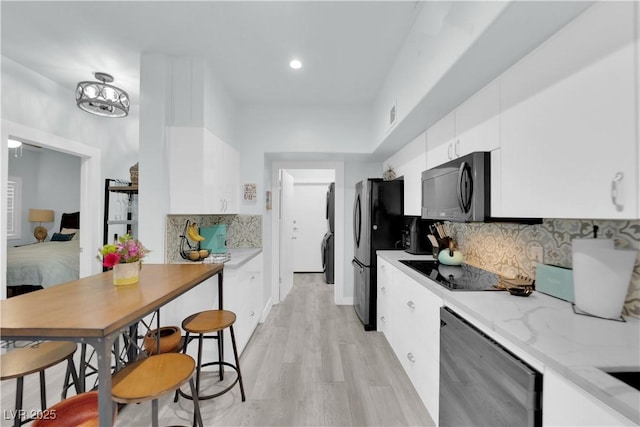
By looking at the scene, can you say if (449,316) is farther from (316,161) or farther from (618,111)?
(316,161)

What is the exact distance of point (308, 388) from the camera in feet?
6.85

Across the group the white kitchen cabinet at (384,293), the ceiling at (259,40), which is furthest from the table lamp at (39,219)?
the white kitchen cabinet at (384,293)

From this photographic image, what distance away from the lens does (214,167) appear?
2.64 m

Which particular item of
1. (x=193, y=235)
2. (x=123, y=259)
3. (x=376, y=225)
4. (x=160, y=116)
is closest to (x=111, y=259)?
(x=123, y=259)

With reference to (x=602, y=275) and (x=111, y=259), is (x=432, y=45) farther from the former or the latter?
(x=111, y=259)

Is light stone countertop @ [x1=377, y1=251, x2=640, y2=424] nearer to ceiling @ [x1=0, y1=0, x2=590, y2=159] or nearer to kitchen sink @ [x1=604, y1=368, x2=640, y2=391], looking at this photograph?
kitchen sink @ [x1=604, y1=368, x2=640, y2=391]

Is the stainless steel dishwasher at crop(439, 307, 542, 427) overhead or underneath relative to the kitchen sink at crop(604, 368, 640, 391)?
underneath

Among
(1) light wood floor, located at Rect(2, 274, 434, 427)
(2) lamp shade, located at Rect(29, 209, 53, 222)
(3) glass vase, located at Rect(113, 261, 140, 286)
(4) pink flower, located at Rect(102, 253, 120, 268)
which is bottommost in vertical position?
(1) light wood floor, located at Rect(2, 274, 434, 427)

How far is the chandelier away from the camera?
237 cm

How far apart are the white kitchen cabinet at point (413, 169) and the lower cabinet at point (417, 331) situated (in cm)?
65

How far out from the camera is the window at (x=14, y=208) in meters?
4.89

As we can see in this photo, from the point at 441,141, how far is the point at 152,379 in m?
2.25

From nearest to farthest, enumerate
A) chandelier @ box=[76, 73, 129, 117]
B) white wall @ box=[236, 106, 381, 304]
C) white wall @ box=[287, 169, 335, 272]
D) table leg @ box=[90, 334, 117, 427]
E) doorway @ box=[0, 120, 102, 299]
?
table leg @ box=[90, 334, 117, 427]
chandelier @ box=[76, 73, 129, 117]
doorway @ box=[0, 120, 102, 299]
white wall @ box=[236, 106, 381, 304]
white wall @ box=[287, 169, 335, 272]

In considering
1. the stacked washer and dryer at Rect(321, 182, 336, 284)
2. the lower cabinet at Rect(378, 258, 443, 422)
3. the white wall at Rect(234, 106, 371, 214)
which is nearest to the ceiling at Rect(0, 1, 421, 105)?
the white wall at Rect(234, 106, 371, 214)
